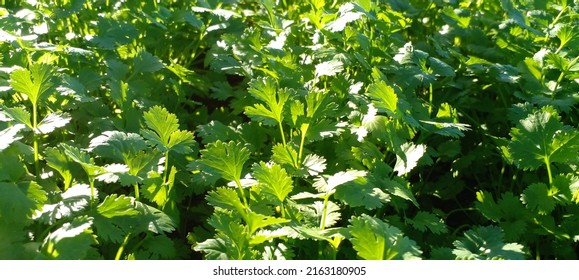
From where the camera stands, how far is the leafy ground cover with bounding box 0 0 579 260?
1483 millimetres

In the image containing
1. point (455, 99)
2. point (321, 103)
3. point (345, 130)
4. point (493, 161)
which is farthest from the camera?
point (455, 99)

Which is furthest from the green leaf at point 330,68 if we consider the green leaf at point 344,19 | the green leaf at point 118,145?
the green leaf at point 118,145

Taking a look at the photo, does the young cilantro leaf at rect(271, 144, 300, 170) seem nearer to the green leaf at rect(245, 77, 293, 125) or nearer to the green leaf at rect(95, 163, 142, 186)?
the green leaf at rect(245, 77, 293, 125)

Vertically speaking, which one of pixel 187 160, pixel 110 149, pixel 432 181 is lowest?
pixel 432 181

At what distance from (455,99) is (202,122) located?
83 centimetres

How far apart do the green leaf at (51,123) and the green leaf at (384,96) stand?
758mm

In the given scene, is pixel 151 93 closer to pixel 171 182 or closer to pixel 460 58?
pixel 171 182

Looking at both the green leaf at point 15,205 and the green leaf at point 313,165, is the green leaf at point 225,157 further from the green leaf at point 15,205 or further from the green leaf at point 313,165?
the green leaf at point 15,205

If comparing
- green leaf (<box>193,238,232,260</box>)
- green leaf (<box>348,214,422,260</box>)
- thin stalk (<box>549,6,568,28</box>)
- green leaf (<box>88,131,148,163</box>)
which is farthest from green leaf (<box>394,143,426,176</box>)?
thin stalk (<box>549,6,568,28</box>)

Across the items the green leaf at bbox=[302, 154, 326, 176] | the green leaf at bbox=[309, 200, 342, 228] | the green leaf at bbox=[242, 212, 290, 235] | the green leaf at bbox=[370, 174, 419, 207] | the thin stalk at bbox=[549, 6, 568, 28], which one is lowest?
the green leaf at bbox=[309, 200, 342, 228]

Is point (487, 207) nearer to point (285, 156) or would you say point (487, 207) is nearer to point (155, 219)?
point (285, 156)

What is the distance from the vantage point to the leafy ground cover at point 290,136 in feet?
4.87
